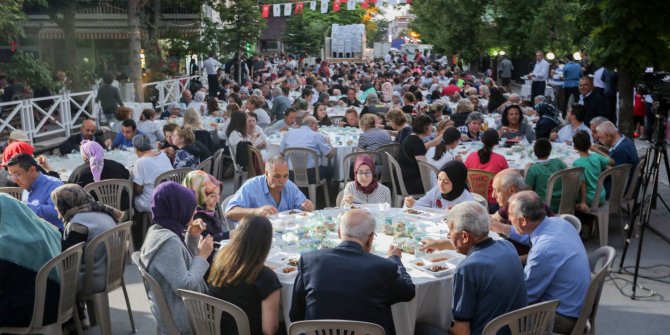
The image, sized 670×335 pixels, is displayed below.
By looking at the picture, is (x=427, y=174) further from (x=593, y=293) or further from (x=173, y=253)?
(x=173, y=253)

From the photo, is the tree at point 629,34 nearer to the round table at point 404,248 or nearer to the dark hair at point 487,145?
the dark hair at point 487,145

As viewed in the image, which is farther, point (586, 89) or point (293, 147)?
point (586, 89)

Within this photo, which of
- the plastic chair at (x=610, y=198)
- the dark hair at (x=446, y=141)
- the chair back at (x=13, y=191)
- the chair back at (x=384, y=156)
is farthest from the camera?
the chair back at (x=384, y=156)

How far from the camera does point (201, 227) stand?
15.2 feet

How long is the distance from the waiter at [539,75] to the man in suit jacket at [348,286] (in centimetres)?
1675

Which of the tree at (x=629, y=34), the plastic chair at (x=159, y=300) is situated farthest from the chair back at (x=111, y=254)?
the tree at (x=629, y=34)

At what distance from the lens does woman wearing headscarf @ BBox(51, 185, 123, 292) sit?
5.12 m

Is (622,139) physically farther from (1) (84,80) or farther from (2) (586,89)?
(1) (84,80)

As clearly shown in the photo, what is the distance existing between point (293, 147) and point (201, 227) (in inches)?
189

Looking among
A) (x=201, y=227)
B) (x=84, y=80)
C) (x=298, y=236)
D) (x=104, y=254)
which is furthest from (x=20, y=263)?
(x=84, y=80)

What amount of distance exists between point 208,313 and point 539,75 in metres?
17.3

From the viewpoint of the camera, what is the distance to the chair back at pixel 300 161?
9297mm

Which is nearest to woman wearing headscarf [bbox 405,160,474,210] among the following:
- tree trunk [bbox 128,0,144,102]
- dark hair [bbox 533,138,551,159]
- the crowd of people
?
the crowd of people

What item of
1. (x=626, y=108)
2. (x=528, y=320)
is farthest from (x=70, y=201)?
(x=626, y=108)
